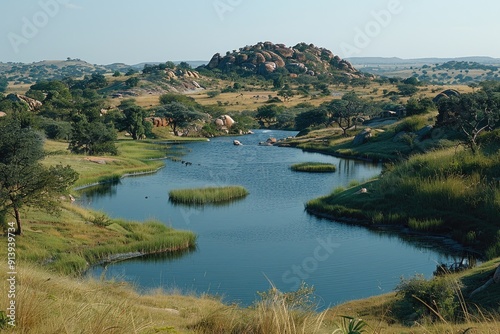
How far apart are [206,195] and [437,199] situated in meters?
14.9

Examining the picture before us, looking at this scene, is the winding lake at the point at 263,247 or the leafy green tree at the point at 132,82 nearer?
the winding lake at the point at 263,247

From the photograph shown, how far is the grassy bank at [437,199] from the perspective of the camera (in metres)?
25.2

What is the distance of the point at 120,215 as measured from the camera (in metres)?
31.9

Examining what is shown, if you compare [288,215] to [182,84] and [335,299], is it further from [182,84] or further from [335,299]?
[182,84]

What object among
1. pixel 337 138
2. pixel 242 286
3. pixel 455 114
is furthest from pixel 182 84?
pixel 242 286

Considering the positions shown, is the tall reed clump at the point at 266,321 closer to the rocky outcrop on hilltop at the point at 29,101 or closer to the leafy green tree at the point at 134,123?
the leafy green tree at the point at 134,123

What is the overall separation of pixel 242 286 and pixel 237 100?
101242 mm

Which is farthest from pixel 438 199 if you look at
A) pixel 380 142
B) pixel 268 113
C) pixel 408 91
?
pixel 408 91

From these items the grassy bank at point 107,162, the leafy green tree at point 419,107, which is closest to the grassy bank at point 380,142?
the leafy green tree at point 419,107

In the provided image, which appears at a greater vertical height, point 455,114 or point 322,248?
point 455,114

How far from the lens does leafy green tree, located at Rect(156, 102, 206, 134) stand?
277ft

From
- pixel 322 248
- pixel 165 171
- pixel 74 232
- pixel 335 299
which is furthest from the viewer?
pixel 165 171

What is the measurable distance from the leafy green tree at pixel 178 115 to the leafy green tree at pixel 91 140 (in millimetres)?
30300

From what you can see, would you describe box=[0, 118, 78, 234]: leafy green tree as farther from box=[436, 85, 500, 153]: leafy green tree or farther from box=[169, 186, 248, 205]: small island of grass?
box=[436, 85, 500, 153]: leafy green tree
